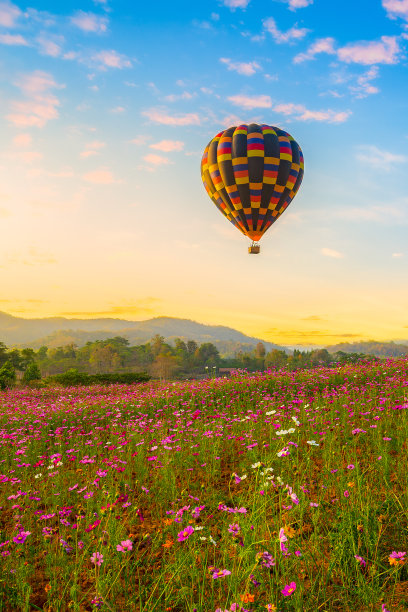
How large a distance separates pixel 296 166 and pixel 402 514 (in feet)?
63.3

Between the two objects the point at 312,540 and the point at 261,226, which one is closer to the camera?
the point at 312,540

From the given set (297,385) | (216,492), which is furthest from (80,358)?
(216,492)

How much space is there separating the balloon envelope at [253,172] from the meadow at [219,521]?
522 inches

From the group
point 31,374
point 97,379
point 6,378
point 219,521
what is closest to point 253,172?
point 219,521

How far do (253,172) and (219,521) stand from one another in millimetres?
17891

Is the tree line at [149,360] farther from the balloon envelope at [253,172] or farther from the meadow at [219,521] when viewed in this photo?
the meadow at [219,521]

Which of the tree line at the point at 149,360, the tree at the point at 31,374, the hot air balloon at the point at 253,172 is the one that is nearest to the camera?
the hot air balloon at the point at 253,172

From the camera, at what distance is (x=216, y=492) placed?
17.5ft

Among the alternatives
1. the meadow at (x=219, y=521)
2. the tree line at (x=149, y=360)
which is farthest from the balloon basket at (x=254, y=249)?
the tree line at (x=149, y=360)

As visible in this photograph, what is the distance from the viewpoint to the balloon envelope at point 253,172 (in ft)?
63.8

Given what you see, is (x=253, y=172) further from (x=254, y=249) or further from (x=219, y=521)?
(x=219, y=521)

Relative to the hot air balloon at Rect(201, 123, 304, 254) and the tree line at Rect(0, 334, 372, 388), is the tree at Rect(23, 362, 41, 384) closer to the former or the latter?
the tree line at Rect(0, 334, 372, 388)

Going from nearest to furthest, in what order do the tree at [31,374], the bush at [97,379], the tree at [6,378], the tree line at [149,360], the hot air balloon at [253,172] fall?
the hot air balloon at [253,172], the bush at [97,379], the tree at [6,378], the tree at [31,374], the tree line at [149,360]

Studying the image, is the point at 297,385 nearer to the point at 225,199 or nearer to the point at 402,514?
the point at 402,514
